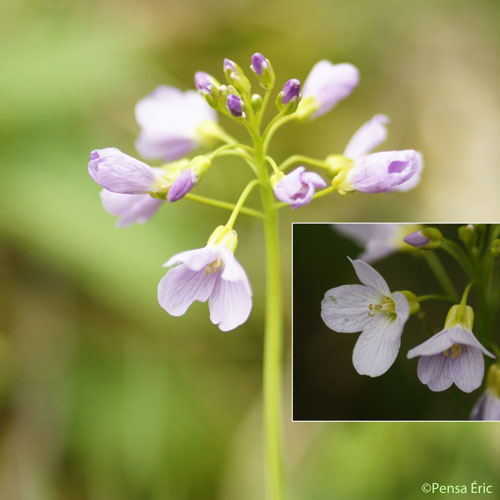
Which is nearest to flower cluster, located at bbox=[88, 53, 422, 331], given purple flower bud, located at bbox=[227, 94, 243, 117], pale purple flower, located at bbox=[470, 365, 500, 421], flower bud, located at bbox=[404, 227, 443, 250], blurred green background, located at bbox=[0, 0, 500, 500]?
purple flower bud, located at bbox=[227, 94, 243, 117]

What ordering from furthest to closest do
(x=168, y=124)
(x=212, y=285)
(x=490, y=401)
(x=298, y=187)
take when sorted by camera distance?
(x=168, y=124), (x=490, y=401), (x=212, y=285), (x=298, y=187)

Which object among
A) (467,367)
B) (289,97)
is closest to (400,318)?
(467,367)

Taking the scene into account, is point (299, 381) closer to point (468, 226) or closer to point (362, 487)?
point (468, 226)

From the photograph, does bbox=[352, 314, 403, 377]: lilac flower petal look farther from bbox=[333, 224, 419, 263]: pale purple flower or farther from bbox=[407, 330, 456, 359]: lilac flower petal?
bbox=[333, 224, 419, 263]: pale purple flower

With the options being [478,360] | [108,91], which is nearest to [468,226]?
[478,360]

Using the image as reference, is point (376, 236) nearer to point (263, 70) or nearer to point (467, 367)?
point (467, 367)

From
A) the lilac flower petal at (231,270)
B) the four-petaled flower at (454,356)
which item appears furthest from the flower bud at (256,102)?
the four-petaled flower at (454,356)
